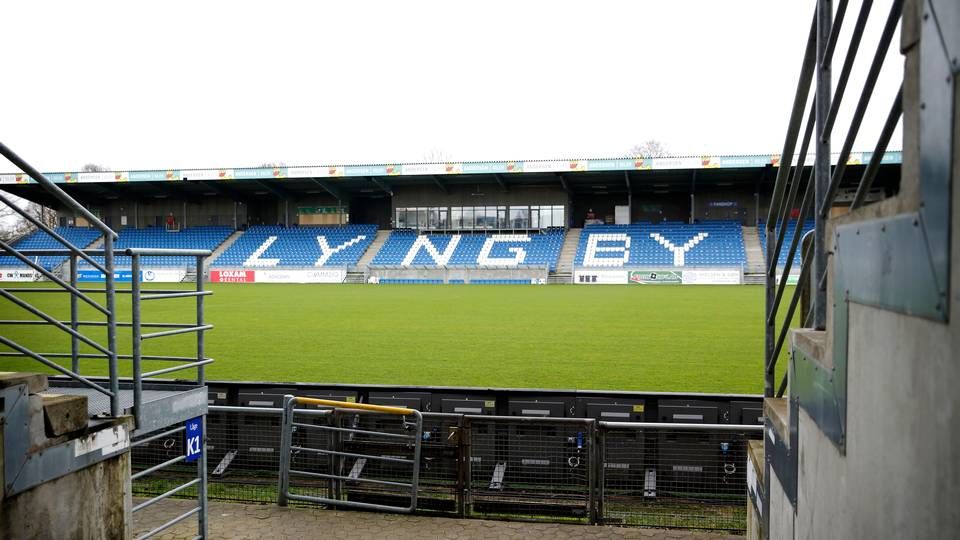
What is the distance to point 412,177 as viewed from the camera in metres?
44.9

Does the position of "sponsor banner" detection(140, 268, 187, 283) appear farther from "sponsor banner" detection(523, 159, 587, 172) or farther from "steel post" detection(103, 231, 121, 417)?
"steel post" detection(103, 231, 121, 417)

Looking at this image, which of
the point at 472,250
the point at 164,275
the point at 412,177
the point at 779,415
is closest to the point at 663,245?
the point at 472,250

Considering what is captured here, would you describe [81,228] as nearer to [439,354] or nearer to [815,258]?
[439,354]

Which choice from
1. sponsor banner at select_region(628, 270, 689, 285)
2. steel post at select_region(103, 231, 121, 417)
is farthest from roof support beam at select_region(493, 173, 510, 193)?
steel post at select_region(103, 231, 121, 417)

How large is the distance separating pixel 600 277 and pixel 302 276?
771 inches

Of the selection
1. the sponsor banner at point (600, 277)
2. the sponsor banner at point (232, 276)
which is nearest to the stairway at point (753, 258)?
the sponsor banner at point (600, 277)

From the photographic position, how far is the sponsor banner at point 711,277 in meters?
Result: 37.3

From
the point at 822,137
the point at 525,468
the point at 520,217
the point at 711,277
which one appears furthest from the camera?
the point at 520,217

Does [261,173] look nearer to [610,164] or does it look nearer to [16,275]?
[16,275]

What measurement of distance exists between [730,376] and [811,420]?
851cm

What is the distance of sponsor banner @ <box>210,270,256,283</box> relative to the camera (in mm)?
43281

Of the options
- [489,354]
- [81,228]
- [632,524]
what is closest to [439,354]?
[489,354]

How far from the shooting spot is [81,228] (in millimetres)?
52219

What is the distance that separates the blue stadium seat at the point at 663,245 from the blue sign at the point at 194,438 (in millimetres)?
37017
